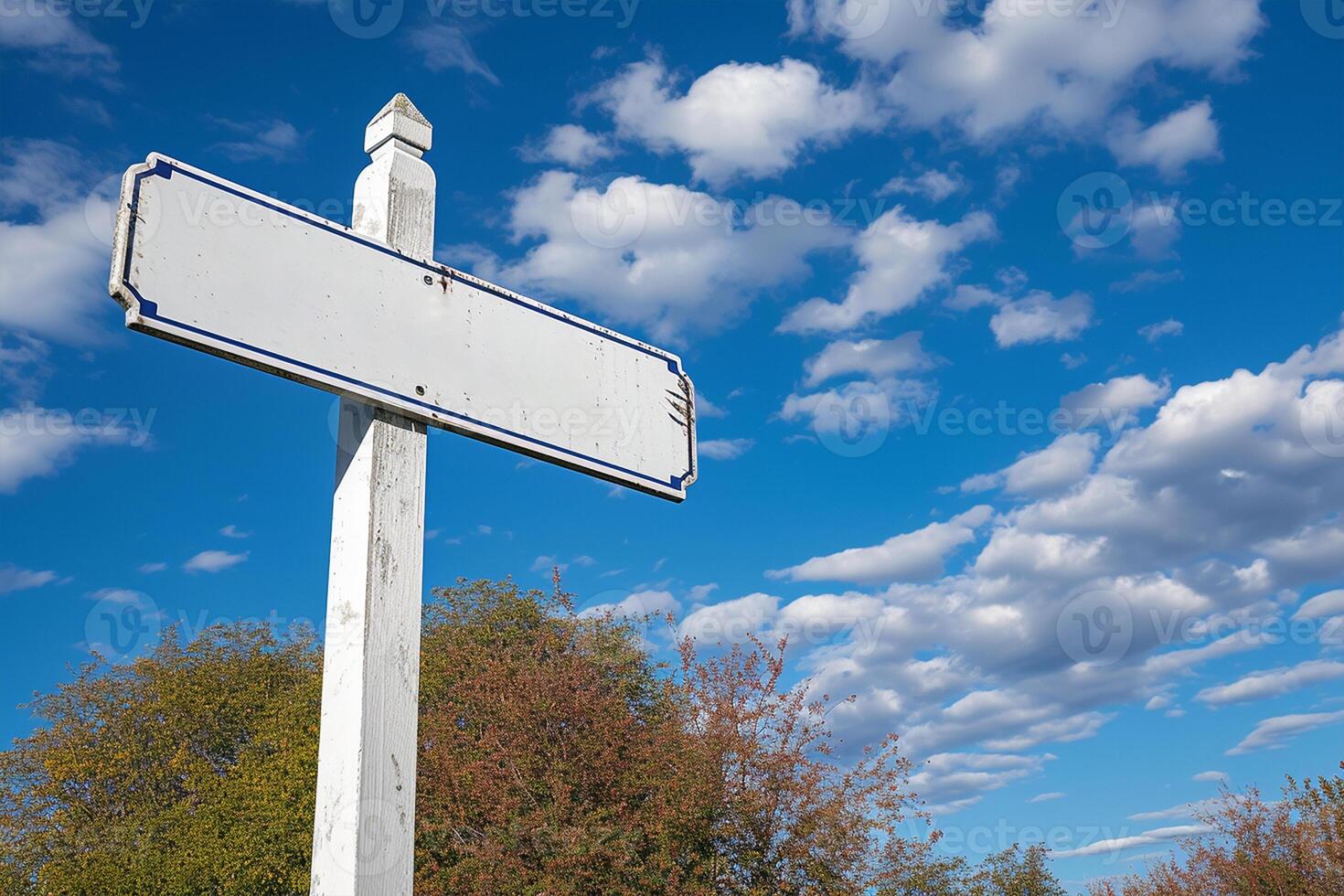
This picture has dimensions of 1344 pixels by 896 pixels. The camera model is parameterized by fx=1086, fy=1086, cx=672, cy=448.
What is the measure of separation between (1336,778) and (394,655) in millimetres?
32103

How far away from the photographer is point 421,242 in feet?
10.0

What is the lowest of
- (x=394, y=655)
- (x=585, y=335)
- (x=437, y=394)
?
(x=394, y=655)

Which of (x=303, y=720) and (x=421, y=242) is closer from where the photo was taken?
(x=421, y=242)

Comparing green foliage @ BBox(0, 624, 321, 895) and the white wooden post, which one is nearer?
the white wooden post

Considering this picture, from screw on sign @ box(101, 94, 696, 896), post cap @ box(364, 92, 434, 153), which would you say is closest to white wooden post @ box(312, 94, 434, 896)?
screw on sign @ box(101, 94, 696, 896)

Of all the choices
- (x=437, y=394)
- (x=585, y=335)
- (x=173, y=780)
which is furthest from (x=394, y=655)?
(x=173, y=780)

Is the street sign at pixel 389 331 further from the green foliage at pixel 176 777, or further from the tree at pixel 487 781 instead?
the green foliage at pixel 176 777

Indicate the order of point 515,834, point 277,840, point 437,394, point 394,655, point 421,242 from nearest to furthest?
point 394,655, point 437,394, point 421,242, point 515,834, point 277,840

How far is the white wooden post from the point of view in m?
2.38

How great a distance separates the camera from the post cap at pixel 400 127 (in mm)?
3221

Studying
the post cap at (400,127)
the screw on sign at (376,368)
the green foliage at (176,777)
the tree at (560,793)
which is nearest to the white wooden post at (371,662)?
the screw on sign at (376,368)

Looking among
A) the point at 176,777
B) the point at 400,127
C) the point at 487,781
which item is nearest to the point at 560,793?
the point at 487,781

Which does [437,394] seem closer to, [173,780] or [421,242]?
[421,242]

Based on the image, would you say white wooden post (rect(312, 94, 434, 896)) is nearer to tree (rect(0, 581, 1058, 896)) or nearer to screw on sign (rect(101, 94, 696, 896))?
screw on sign (rect(101, 94, 696, 896))
